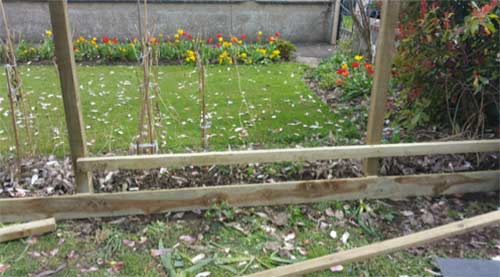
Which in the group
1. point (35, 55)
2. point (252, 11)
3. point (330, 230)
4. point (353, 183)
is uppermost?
point (252, 11)

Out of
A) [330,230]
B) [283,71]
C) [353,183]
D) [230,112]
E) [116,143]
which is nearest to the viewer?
[330,230]

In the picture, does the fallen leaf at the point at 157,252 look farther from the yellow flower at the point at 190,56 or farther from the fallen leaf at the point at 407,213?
the yellow flower at the point at 190,56

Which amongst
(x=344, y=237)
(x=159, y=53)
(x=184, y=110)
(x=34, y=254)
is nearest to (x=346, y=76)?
(x=184, y=110)

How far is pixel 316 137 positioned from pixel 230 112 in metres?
1.11

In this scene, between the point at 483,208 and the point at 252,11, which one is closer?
the point at 483,208

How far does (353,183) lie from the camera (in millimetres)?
2766

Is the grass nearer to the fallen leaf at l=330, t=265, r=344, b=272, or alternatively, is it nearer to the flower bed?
the fallen leaf at l=330, t=265, r=344, b=272

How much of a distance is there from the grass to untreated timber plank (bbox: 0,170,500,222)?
0.07 meters

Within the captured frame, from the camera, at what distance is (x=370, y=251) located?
2082 millimetres

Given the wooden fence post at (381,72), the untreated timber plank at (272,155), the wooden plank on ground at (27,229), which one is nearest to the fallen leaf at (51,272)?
the wooden plank on ground at (27,229)

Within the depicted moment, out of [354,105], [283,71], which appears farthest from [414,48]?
[283,71]

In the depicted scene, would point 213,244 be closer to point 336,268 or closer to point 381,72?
point 336,268

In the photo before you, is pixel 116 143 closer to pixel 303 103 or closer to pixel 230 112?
pixel 230 112

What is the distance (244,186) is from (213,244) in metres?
0.45
